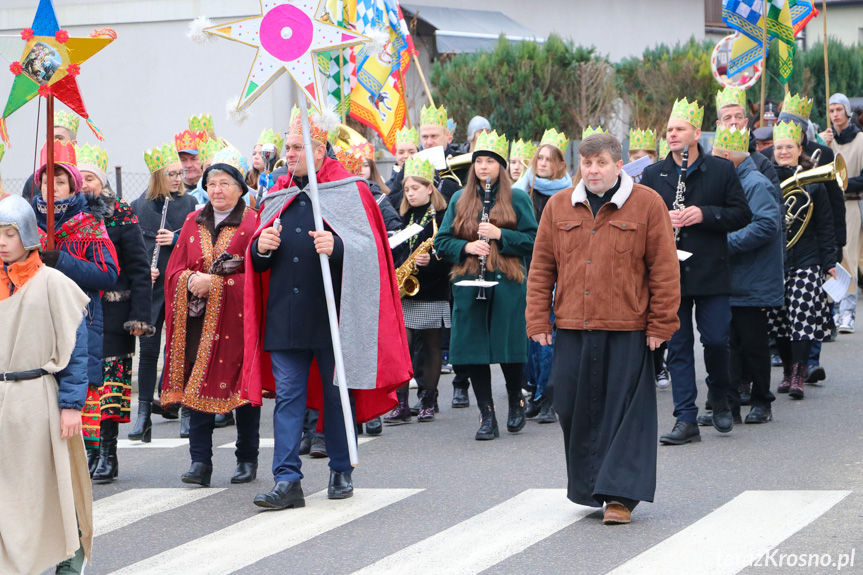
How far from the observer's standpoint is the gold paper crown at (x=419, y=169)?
395 inches

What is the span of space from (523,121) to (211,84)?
20.8 feet

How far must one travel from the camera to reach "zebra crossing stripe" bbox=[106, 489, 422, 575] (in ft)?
19.9

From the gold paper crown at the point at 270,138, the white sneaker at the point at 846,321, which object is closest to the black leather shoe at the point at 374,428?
the gold paper crown at the point at 270,138

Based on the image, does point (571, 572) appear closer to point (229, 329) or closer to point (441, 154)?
point (229, 329)

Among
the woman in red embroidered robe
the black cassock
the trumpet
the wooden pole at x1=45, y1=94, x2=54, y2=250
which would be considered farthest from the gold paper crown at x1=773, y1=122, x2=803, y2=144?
the wooden pole at x1=45, y1=94, x2=54, y2=250

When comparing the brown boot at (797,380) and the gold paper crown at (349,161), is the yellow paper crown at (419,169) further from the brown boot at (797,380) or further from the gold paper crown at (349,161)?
the brown boot at (797,380)

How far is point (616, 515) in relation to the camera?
641cm

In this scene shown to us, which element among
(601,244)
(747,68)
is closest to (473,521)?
(601,244)

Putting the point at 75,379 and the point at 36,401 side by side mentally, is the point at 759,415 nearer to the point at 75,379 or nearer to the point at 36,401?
the point at 75,379

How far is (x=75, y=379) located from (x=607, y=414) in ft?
8.60

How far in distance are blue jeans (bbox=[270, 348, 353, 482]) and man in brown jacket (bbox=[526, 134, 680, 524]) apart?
1.33m

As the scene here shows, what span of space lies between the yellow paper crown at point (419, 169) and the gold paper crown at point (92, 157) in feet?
8.37

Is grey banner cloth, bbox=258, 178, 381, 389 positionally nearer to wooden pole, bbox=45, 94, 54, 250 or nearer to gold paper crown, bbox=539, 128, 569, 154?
wooden pole, bbox=45, 94, 54, 250

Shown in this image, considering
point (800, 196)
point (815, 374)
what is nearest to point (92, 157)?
point (800, 196)
